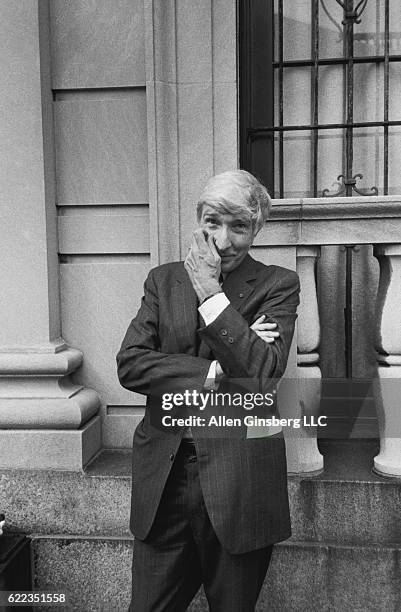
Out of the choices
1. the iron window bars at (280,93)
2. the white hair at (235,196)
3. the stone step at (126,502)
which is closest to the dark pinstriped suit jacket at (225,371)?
the white hair at (235,196)

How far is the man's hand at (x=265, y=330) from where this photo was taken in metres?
2.35

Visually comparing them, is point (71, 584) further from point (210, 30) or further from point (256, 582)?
point (210, 30)

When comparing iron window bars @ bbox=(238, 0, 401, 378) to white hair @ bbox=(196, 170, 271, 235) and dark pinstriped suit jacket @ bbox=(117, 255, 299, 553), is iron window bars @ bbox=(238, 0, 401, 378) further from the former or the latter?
dark pinstriped suit jacket @ bbox=(117, 255, 299, 553)

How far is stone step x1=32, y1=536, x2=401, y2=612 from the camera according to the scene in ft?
10.9

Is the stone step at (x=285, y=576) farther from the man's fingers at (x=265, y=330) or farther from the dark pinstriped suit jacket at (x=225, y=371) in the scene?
the man's fingers at (x=265, y=330)

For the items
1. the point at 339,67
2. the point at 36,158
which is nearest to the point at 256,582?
the point at 36,158

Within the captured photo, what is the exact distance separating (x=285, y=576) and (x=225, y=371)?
5.57 ft

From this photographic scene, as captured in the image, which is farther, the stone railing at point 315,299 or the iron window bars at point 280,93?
the iron window bars at point 280,93

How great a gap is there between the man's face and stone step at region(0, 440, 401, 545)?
1.60m

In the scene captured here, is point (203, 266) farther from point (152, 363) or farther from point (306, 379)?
point (306, 379)

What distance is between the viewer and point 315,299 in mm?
3621

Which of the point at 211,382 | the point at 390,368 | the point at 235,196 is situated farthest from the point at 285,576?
the point at 235,196

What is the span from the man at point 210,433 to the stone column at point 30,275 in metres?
1.28

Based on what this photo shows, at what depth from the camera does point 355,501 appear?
11.2 feet
